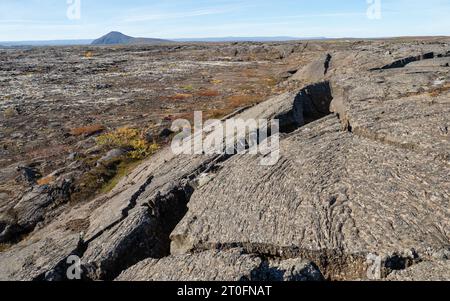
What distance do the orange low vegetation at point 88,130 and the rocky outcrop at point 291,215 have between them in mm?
21499

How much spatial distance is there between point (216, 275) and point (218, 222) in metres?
3.39

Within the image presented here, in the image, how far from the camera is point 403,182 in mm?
15633

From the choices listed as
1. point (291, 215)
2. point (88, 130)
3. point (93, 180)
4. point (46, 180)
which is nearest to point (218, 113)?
point (88, 130)

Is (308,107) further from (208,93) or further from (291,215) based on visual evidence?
(208,93)

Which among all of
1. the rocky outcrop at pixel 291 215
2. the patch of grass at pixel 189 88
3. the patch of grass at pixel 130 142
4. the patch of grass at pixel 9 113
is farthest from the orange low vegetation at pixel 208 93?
the rocky outcrop at pixel 291 215

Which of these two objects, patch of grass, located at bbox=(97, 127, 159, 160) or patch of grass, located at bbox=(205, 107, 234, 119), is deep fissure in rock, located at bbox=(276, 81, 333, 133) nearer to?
patch of grass, located at bbox=(97, 127, 159, 160)

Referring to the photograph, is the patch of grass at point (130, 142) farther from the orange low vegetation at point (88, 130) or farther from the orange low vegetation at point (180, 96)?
the orange low vegetation at point (180, 96)

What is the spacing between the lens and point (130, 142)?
37906 mm

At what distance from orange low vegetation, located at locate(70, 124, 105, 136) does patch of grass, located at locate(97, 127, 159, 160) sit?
241 cm

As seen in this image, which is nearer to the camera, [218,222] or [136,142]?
[218,222]

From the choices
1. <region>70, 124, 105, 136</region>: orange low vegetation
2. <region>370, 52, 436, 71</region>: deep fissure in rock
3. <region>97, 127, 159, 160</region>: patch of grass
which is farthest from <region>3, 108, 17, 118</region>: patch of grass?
<region>370, 52, 436, 71</region>: deep fissure in rock
